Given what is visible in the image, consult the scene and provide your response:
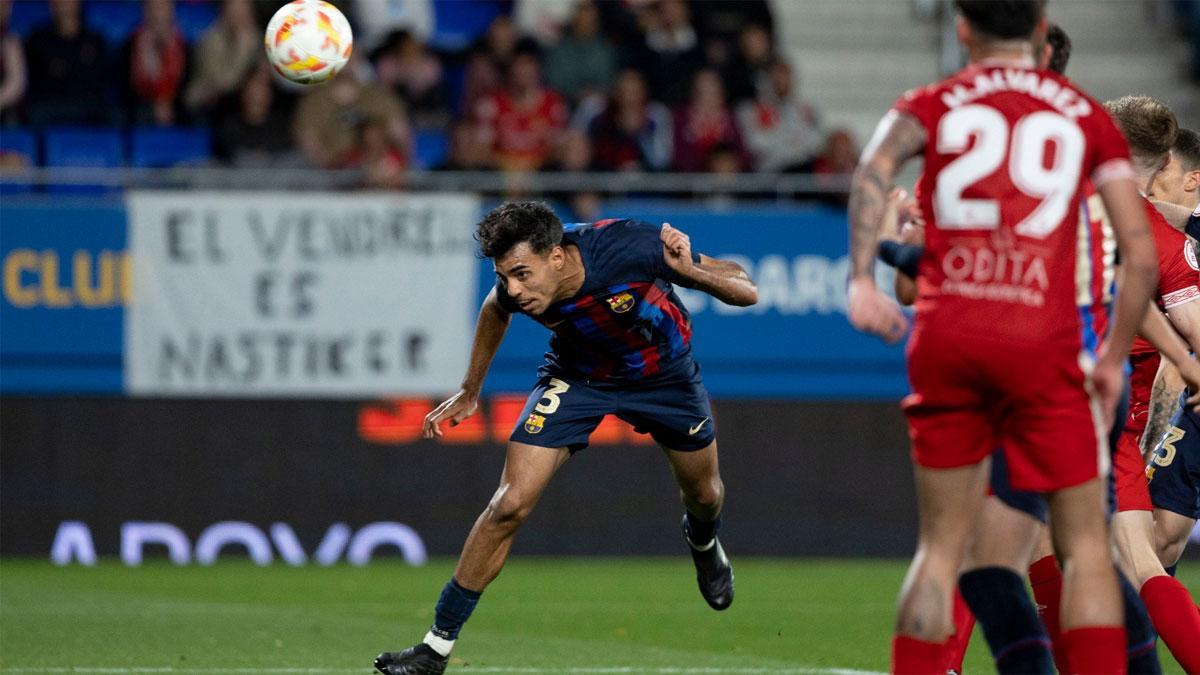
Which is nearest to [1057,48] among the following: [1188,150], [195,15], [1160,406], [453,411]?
[1188,150]

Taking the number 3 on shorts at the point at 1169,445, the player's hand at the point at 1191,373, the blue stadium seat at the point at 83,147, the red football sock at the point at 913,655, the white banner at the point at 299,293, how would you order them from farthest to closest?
the blue stadium seat at the point at 83,147 → the white banner at the point at 299,293 → the number 3 on shorts at the point at 1169,445 → the player's hand at the point at 1191,373 → the red football sock at the point at 913,655

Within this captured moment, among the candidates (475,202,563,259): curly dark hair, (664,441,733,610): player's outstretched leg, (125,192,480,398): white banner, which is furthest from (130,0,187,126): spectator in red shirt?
(475,202,563,259): curly dark hair

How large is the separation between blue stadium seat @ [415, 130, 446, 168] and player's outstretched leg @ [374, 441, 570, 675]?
9.19 meters

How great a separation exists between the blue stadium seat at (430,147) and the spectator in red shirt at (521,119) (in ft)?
2.37

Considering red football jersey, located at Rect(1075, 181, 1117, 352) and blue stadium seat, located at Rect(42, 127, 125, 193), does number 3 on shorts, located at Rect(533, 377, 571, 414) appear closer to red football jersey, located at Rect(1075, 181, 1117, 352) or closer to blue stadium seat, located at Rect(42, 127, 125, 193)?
red football jersey, located at Rect(1075, 181, 1117, 352)

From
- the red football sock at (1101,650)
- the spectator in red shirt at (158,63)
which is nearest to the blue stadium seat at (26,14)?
the spectator in red shirt at (158,63)

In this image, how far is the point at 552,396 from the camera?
24.9ft

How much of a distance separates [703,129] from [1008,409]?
11.2 meters

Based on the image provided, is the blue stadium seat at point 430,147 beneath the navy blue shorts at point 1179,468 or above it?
beneath

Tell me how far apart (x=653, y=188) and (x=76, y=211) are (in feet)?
15.2

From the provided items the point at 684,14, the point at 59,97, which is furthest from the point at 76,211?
the point at 684,14

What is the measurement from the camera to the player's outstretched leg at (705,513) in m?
8.12

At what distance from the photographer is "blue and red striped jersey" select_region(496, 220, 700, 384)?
7.36 m

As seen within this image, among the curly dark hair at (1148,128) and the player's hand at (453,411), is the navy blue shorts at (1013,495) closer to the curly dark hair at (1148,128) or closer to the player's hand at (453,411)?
the curly dark hair at (1148,128)
